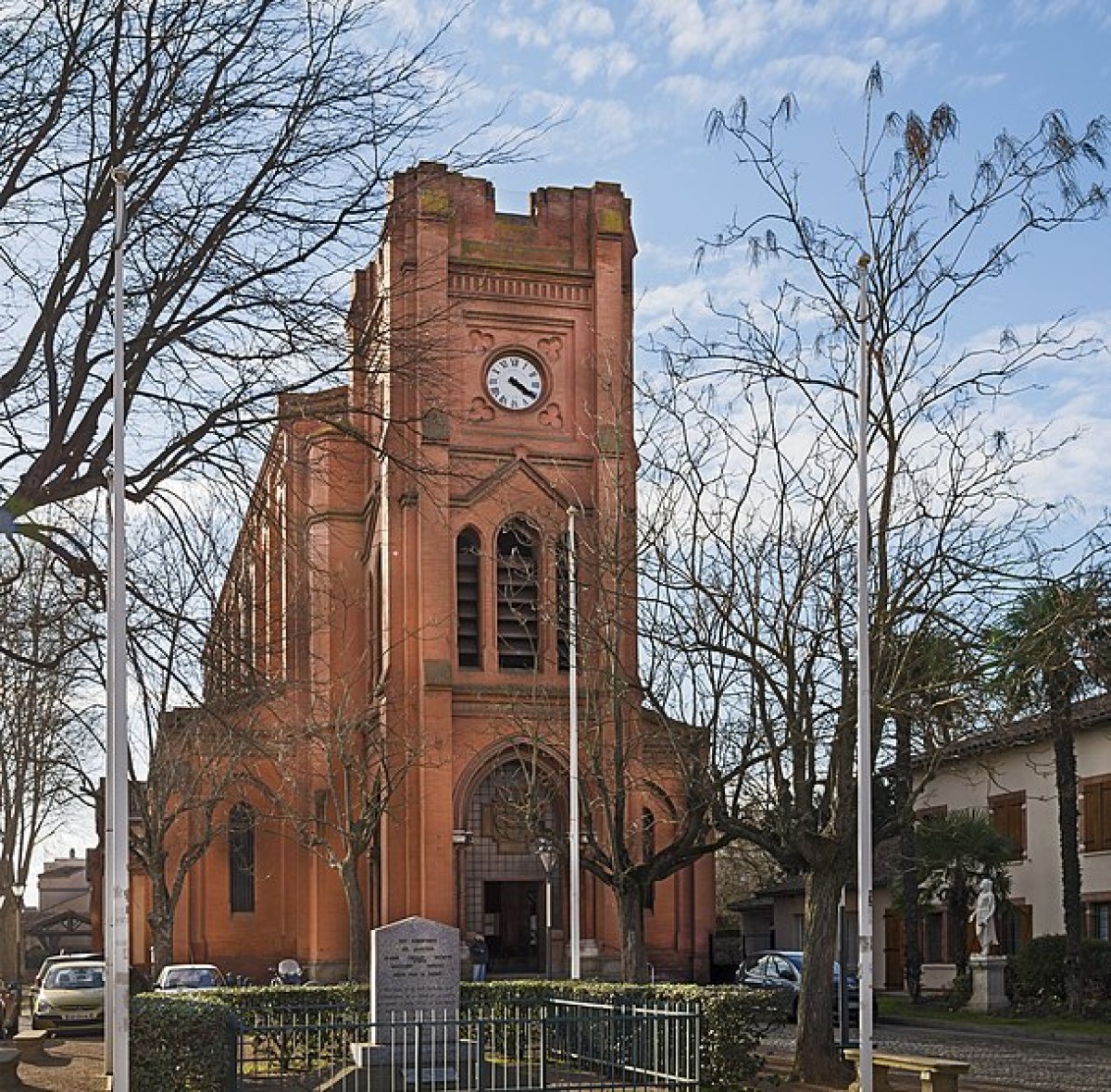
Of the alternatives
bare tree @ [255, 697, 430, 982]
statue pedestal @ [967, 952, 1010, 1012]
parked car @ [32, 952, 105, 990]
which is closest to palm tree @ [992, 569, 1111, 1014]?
statue pedestal @ [967, 952, 1010, 1012]

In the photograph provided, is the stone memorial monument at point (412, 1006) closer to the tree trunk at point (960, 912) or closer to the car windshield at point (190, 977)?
the car windshield at point (190, 977)

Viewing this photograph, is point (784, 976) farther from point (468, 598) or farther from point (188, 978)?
point (468, 598)

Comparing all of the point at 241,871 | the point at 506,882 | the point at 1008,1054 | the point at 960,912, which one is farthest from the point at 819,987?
the point at 241,871

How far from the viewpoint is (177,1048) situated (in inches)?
750

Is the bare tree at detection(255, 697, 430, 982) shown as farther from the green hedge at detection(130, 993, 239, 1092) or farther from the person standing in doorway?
the green hedge at detection(130, 993, 239, 1092)

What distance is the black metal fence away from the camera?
20.8m

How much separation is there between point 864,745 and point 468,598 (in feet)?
95.4

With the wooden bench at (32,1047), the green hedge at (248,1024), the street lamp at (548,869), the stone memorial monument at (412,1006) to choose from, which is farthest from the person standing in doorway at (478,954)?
the stone memorial monument at (412,1006)

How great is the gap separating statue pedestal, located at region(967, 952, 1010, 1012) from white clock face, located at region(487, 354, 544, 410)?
18.6 m

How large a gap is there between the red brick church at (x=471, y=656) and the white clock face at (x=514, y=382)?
0.17 ft

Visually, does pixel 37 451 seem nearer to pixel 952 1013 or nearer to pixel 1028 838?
pixel 952 1013

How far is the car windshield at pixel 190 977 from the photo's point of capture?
37406 mm

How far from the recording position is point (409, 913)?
46.2 metres

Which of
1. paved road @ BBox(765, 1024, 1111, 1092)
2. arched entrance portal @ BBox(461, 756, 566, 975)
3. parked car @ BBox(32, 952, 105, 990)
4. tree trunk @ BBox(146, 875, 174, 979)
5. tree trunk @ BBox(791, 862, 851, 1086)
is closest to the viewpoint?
tree trunk @ BBox(791, 862, 851, 1086)
